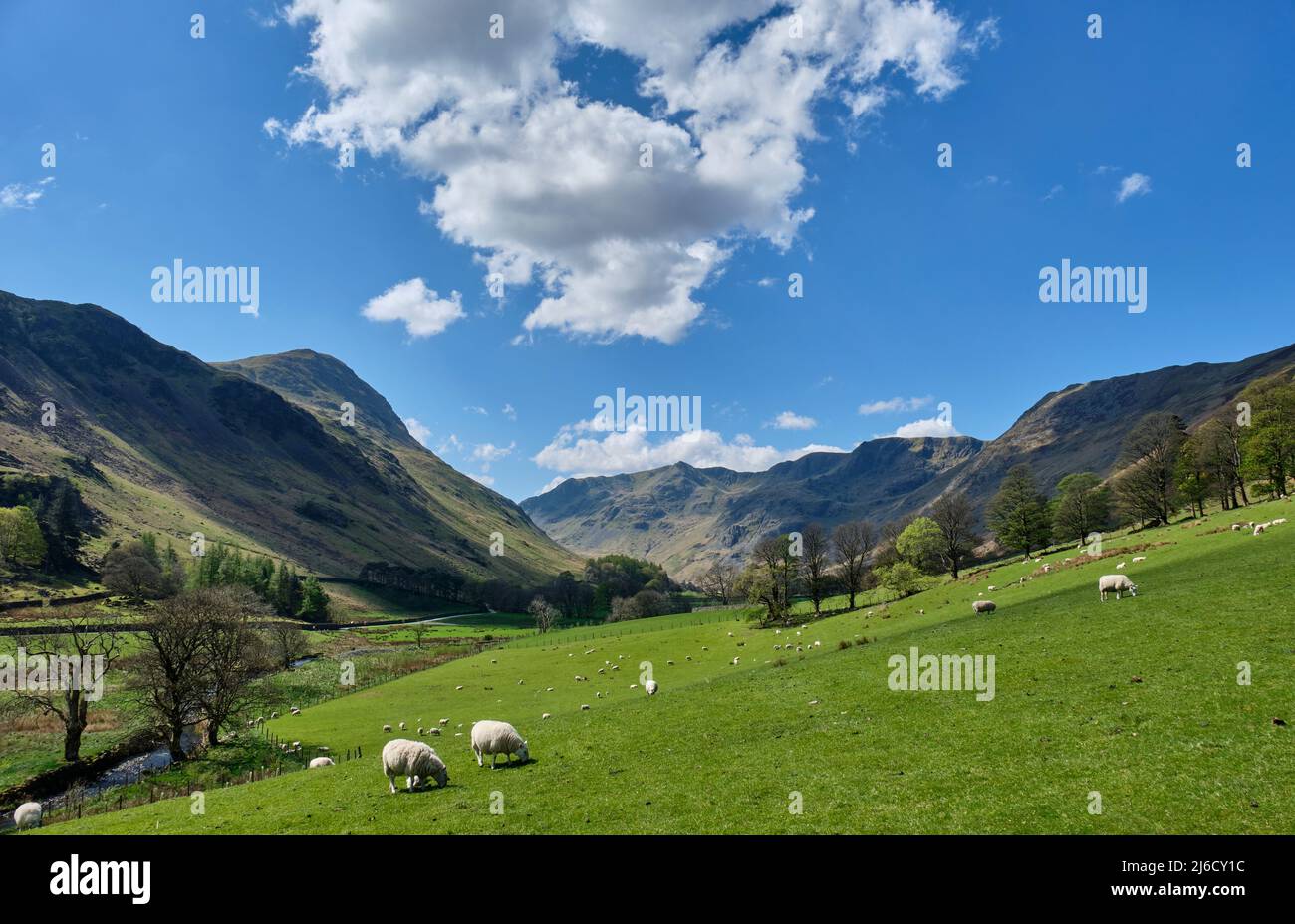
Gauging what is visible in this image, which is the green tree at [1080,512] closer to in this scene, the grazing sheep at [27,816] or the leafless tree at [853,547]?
the leafless tree at [853,547]

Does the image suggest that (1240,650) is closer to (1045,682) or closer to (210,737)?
(1045,682)

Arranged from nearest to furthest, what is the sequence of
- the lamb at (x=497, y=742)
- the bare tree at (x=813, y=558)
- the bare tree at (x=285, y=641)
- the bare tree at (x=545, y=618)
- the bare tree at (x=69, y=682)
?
1. the lamb at (x=497, y=742)
2. the bare tree at (x=69, y=682)
3. the bare tree at (x=285, y=641)
4. the bare tree at (x=813, y=558)
5. the bare tree at (x=545, y=618)

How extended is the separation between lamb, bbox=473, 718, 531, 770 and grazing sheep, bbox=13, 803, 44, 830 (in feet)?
94.3

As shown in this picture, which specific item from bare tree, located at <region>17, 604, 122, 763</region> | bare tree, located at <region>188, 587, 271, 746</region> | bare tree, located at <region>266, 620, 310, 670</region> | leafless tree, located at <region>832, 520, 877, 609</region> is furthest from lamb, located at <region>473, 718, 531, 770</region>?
bare tree, located at <region>266, 620, 310, 670</region>

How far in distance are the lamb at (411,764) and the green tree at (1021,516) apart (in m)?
106

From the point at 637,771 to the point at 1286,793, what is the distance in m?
18.6

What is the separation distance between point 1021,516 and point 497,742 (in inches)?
4158

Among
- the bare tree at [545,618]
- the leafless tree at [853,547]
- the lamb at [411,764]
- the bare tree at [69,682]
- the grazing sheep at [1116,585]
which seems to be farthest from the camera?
the bare tree at [545,618]

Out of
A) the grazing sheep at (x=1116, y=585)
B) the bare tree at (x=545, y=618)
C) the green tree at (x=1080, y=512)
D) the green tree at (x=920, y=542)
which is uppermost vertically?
the green tree at (x=1080, y=512)

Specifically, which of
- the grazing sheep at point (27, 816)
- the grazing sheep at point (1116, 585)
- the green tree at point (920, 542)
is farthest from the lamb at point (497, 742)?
the green tree at point (920, 542)

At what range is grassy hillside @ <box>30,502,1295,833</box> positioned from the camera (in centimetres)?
1531

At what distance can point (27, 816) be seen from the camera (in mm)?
34812

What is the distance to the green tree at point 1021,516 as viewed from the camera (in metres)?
104
